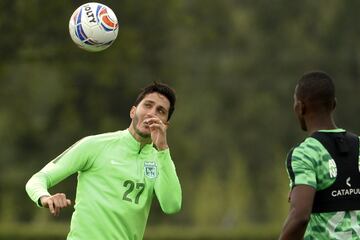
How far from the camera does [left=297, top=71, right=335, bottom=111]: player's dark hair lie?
296 inches

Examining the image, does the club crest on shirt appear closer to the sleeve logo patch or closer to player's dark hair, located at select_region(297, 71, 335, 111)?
player's dark hair, located at select_region(297, 71, 335, 111)

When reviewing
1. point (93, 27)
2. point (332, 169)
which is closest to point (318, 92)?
point (332, 169)

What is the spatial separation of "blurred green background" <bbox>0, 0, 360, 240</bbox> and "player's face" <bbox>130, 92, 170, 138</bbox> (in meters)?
21.5

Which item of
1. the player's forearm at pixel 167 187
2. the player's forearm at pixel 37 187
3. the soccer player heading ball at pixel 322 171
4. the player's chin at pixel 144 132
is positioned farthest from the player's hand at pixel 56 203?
the soccer player heading ball at pixel 322 171

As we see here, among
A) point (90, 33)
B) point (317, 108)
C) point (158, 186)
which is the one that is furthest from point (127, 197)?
point (90, 33)

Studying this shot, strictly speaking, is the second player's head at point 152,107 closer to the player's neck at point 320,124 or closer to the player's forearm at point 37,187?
the player's forearm at point 37,187

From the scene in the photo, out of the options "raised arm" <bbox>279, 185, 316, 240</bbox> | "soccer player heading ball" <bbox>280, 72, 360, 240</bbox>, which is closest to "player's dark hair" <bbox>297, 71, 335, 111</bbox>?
"soccer player heading ball" <bbox>280, 72, 360, 240</bbox>

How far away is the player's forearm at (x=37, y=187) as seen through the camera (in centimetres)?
878

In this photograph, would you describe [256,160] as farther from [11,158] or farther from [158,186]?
[158,186]

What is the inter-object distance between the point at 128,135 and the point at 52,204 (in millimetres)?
1368

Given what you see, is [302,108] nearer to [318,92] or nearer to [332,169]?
[318,92]

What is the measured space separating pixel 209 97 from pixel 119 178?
134ft

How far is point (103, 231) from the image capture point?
9.10m

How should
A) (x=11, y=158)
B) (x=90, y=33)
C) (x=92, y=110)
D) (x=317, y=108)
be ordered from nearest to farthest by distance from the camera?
(x=317, y=108), (x=90, y=33), (x=92, y=110), (x=11, y=158)
